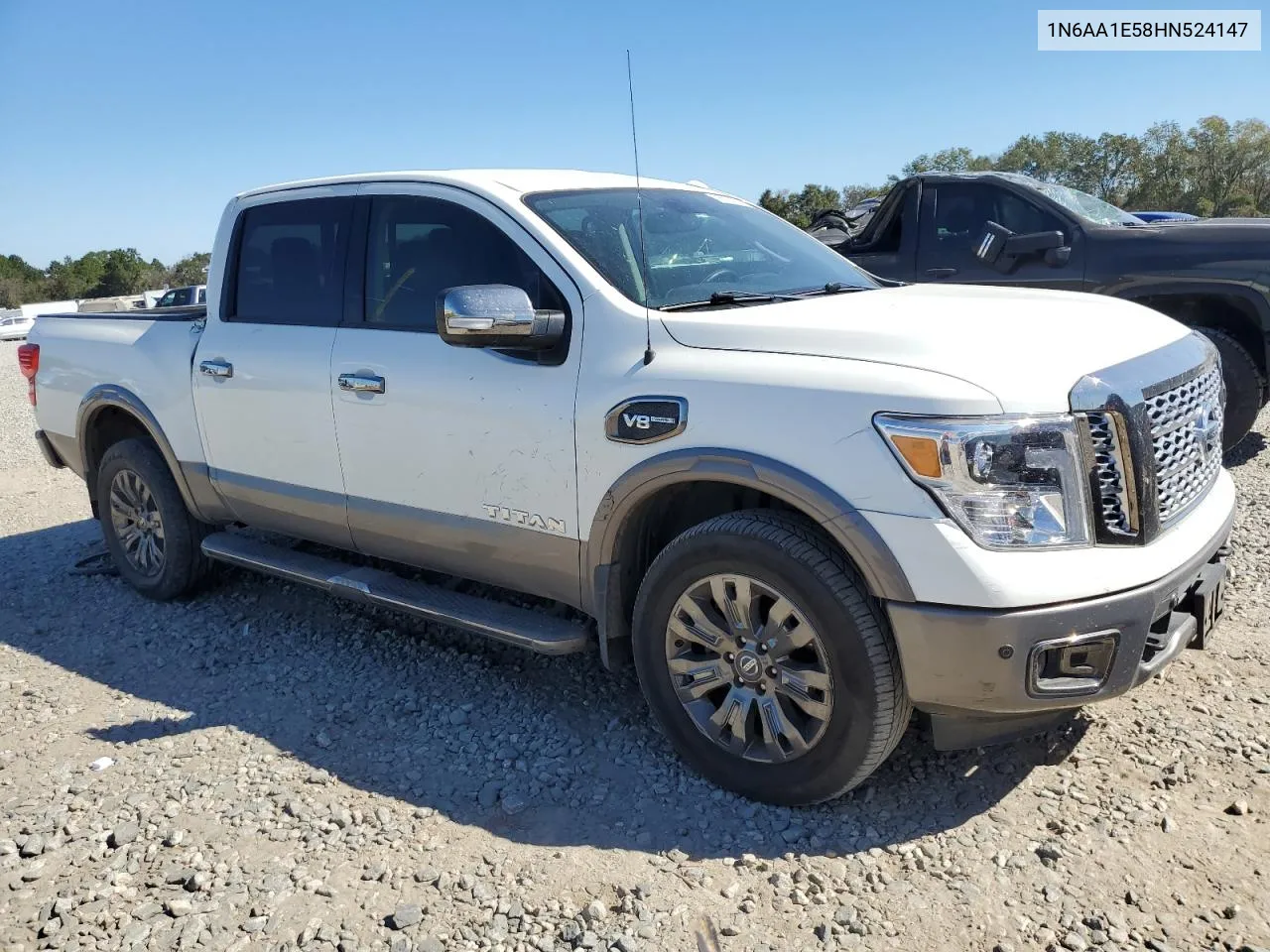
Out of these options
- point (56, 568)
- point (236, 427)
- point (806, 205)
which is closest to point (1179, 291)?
point (236, 427)

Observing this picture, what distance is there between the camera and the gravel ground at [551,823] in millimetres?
2633

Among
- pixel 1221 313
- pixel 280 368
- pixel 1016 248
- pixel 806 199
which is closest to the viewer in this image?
pixel 280 368

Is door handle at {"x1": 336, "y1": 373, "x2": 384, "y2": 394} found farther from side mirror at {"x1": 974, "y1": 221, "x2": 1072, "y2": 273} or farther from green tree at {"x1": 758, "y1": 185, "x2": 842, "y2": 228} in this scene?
green tree at {"x1": 758, "y1": 185, "x2": 842, "y2": 228}

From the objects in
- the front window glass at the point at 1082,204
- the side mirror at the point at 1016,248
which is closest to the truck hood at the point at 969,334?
the side mirror at the point at 1016,248

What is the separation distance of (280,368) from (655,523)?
190 centimetres

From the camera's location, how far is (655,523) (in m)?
3.43

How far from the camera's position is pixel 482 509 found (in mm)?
3635

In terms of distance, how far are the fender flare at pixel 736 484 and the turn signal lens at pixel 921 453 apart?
0.67ft

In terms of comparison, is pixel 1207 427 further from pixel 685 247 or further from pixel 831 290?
pixel 685 247

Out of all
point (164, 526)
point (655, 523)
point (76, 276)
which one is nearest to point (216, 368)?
point (164, 526)

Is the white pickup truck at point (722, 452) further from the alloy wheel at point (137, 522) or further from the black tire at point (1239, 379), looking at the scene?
the black tire at point (1239, 379)

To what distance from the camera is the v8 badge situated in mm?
3059

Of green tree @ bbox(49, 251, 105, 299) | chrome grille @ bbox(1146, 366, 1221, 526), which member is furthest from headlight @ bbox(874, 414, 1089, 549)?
green tree @ bbox(49, 251, 105, 299)

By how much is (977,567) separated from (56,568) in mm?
5575
